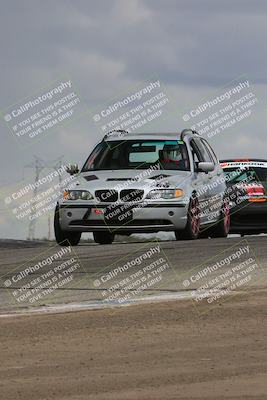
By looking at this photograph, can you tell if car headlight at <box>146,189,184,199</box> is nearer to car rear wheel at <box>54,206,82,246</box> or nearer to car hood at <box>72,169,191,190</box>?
car hood at <box>72,169,191,190</box>

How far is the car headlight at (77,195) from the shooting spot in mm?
20266

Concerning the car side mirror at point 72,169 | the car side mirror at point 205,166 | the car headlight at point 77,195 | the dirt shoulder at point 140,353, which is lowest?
the car side mirror at point 205,166

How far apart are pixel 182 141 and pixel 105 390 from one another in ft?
45.5

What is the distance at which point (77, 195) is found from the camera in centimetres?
2039

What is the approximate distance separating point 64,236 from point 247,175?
20.5ft

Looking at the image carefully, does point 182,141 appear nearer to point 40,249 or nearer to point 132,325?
point 40,249

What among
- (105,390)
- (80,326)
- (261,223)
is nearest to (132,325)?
(80,326)

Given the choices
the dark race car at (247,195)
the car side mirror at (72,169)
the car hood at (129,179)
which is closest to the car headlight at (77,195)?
the car hood at (129,179)

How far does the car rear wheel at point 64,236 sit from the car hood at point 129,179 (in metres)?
0.71

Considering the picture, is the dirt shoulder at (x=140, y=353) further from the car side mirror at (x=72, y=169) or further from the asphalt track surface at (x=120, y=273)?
the car side mirror at (x=72, y=169)

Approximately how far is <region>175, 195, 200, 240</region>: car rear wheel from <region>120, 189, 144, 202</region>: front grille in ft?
2.87

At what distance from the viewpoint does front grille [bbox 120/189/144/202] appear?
797 inches

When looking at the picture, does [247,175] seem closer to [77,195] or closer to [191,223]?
[191,223]

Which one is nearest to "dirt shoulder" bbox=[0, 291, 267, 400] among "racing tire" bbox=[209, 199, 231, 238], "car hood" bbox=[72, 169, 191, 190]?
"car hood" bbox=[72, 169, 191, 190]
